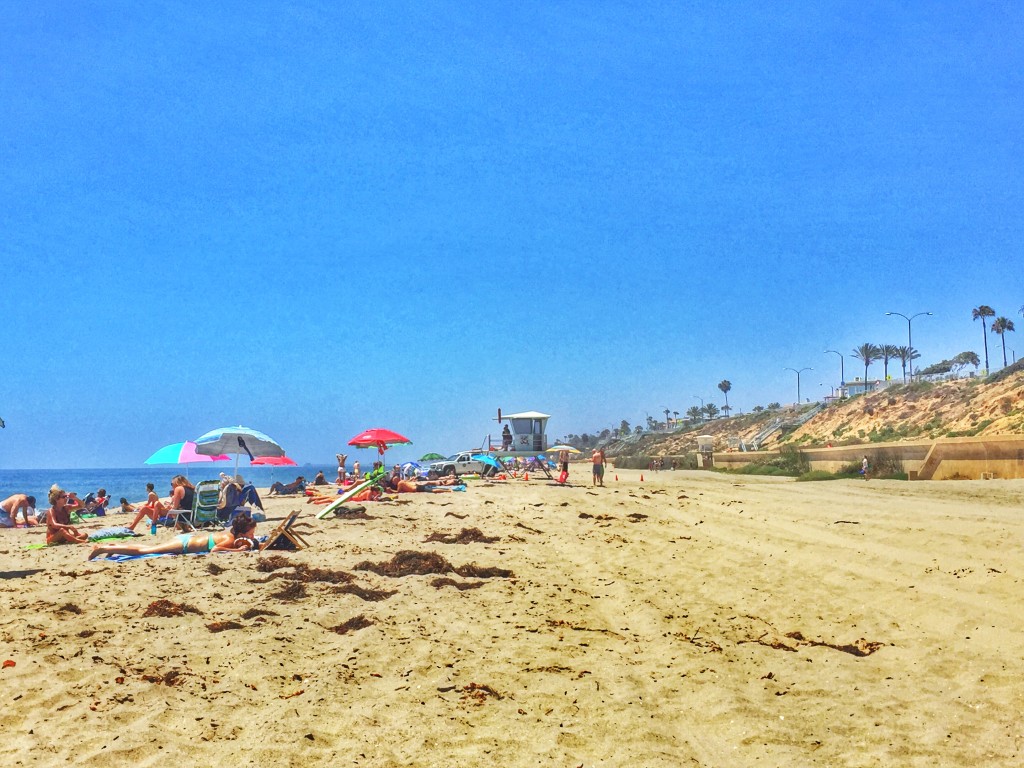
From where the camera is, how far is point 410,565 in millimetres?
9391

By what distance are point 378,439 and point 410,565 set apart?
16.7 m

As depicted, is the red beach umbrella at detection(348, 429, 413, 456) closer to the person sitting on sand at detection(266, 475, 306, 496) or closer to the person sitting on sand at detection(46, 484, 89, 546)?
the person sitting on sand at detection(266, 475, 306, 496)

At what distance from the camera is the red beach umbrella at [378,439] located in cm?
2578

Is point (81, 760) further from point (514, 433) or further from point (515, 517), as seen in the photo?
point (514, 433)

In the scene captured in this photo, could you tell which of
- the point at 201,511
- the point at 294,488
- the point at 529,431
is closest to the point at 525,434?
the point at 529,431

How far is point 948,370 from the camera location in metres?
78.4

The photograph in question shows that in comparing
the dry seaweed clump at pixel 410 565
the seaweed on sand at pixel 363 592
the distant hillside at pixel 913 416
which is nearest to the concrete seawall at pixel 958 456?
the distant hillside at pixel 913 416

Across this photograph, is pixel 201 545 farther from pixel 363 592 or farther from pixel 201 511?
pixel 363 592

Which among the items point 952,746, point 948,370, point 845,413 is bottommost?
point 952,746

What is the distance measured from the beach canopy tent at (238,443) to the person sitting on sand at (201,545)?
21.1 feet

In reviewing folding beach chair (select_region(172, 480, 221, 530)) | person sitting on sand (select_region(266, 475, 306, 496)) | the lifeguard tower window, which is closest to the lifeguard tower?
the lifeguard tower window

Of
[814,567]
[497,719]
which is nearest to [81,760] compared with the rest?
[497,719]

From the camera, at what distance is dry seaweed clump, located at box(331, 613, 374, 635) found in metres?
6.70

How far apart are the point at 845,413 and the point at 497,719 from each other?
208ft
